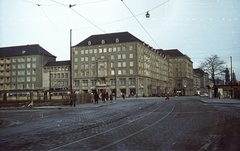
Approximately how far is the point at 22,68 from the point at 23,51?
6.86 metres

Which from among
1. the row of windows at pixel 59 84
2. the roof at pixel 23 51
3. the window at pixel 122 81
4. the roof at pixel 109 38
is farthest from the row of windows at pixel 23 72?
the window at pixel 122 81

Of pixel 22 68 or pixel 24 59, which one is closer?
pixel 24 59

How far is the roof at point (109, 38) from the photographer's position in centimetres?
8909

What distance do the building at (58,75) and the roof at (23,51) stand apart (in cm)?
648

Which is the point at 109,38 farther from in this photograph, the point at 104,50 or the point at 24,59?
the point at 24,59

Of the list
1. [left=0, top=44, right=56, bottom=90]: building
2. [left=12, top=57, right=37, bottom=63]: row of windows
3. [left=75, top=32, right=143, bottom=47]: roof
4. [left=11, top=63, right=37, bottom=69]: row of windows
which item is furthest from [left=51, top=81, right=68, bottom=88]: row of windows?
[left=75, top=32, right=143, bottom=47]: roof

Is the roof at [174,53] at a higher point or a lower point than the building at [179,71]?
higher

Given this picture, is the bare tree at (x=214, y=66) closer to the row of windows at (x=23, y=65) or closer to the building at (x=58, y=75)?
the building at (x=58, y=75)

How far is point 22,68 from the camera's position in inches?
4136

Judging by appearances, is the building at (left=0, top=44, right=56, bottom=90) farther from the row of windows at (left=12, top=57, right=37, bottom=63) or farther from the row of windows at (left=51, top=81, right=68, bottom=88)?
the row of windows at (left=51, top=81, right=68, bottom=88)

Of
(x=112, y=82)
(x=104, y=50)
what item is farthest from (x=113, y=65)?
(x=104, y=50)

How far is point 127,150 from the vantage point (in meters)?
6.86

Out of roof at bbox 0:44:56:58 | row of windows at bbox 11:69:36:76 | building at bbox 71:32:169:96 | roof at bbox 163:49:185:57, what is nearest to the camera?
building at bbox 71:32:169:96

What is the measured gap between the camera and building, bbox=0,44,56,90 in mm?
103562
